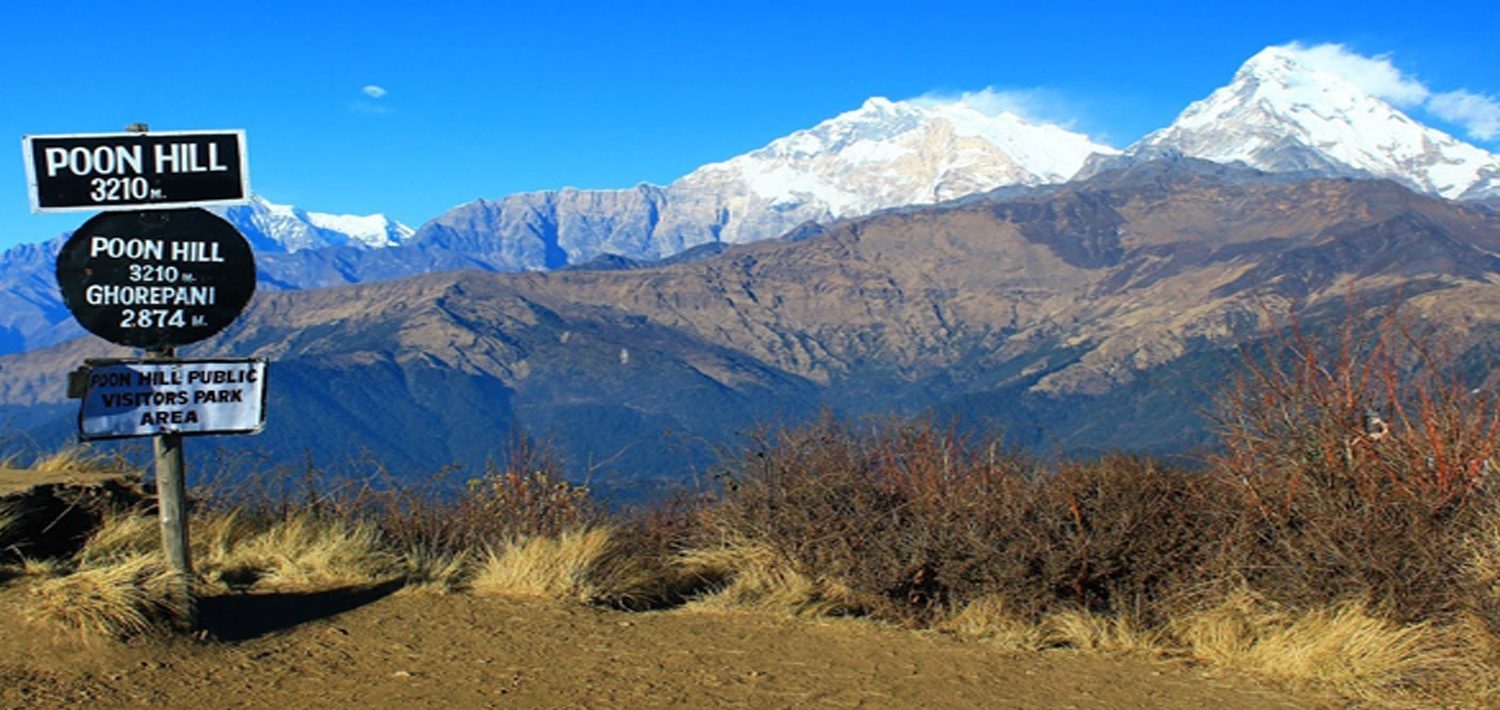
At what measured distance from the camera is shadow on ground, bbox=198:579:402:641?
290 inches

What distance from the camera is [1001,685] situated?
7.07 m

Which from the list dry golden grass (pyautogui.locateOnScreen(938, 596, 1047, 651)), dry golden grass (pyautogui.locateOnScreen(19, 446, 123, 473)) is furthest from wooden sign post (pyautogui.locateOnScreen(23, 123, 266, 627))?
dry golden grass (pyautogui.locateOnScreen(938, 596, 1047, 651))

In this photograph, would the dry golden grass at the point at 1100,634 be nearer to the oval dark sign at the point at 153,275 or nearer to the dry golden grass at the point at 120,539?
the oval dark sign at the point at 153,275

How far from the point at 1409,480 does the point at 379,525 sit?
7.48 metres

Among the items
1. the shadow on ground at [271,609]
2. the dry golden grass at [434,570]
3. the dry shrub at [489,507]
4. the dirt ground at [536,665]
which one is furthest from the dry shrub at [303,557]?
the dry shrub at [489,507]

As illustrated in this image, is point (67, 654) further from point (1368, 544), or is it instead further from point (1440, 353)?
point (1440, 353)

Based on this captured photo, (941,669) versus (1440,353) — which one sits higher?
(1440,353)

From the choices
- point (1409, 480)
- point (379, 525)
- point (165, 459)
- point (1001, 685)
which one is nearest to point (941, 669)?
point (1001, 685)

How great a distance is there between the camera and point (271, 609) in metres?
7.88

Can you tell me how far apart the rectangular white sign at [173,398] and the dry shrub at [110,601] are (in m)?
0.77

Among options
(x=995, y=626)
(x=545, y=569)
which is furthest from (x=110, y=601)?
(x=995, y=626)

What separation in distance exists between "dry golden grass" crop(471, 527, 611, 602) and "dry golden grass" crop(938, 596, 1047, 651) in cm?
239

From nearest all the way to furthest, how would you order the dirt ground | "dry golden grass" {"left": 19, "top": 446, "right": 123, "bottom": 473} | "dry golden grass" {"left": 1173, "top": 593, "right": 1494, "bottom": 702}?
the dirt ground, "dry golden grass" {"left": 1173, "top": 593, "right": 1494, "bottom": 702}, "dry golden grass" {"left": 19, "top": 446, "right": 123, "bottom": 473}

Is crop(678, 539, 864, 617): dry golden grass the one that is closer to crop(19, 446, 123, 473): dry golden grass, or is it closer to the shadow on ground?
the shadow on ground
